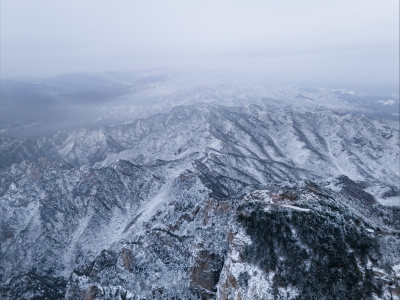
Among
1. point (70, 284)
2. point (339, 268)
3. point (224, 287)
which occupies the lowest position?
point (70, 284)

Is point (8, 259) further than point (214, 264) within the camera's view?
Yes

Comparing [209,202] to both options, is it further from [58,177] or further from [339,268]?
[58,177]

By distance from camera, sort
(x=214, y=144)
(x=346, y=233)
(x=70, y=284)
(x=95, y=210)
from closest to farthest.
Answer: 1. (x=346, y=233)
2. (x=70, y=284)
3. (x=95, y=210)
4. (x=214, y=144)

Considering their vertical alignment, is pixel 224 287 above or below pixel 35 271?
above

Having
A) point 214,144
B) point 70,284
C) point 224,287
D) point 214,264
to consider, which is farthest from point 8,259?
point 214,144

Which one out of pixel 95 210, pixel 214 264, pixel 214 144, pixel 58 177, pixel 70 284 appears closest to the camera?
pixel 214 264

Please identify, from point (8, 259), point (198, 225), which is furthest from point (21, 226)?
point (198, 225)
